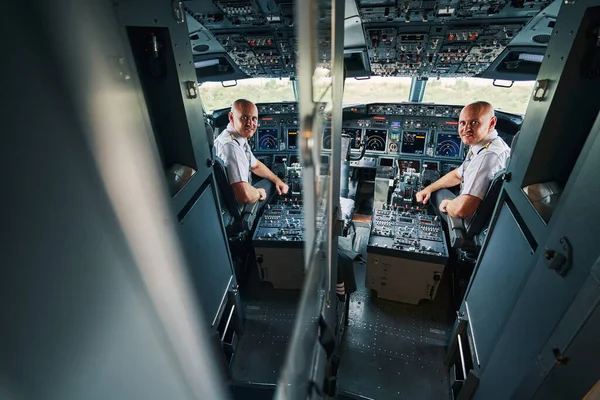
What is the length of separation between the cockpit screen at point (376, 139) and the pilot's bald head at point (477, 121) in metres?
2.20

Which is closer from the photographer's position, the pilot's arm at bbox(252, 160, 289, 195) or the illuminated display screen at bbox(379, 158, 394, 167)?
the pilot's arm at bbox(252, 160, 289, 195)

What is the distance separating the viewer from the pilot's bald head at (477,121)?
2.68 metres

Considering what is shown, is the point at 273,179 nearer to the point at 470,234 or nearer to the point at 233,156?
the point at 233,156

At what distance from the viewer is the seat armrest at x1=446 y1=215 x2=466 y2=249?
8.21 feet

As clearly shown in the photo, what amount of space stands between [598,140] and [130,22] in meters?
1.54

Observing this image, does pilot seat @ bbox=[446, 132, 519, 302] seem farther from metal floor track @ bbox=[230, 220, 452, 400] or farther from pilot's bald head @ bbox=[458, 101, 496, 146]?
pilot's bald head @ bbox=[458, 101, 496, 146]

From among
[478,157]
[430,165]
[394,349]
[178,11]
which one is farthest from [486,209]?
[430,165]

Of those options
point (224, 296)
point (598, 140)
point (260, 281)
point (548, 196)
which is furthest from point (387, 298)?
point (598, 140)

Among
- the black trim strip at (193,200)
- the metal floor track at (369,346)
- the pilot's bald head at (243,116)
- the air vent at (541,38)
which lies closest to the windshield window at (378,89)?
the air vent at (541,38)

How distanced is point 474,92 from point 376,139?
1.87 meters

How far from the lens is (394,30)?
3141mm

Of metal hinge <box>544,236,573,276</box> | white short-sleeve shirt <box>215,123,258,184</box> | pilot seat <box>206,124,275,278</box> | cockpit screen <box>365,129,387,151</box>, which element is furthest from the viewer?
cockpit screen <box>365,129,387,151</box>

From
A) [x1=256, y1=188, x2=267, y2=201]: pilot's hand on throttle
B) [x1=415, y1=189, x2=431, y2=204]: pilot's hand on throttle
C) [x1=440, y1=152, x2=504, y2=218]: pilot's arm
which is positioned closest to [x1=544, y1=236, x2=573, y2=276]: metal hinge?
[x1=440, y1=152, x2=504, y2=218]: pilot's arm

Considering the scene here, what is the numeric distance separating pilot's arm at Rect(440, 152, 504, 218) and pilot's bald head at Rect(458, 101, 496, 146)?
0.28 metres
